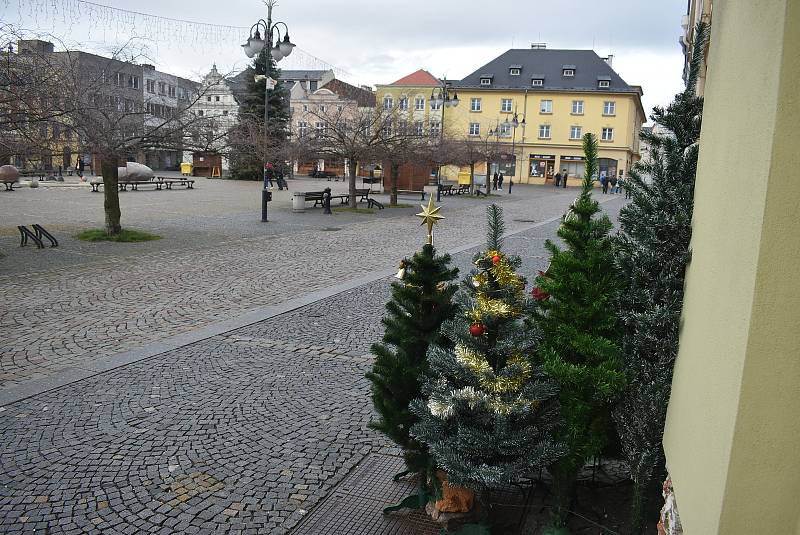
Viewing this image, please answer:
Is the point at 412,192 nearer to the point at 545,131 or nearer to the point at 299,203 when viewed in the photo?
the point at 299,203

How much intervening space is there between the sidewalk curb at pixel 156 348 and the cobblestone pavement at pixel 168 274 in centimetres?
17

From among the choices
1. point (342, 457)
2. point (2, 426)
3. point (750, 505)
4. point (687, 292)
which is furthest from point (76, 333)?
point (750, 505)

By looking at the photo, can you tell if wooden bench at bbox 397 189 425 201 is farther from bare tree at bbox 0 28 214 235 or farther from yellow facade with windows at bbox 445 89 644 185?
yellow facade with windows at bbox 445 89 644 185

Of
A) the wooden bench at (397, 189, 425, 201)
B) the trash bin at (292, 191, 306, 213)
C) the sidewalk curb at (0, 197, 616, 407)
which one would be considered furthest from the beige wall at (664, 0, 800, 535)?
the wooden bench at (397, 189, 425, 201)

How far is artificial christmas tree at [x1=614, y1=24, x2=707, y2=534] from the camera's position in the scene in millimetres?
3324

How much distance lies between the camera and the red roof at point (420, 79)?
70.6m

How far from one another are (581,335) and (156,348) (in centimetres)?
560

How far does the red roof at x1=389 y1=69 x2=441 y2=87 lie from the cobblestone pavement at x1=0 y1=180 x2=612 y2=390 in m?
48.2

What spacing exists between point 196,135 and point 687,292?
1600 cm

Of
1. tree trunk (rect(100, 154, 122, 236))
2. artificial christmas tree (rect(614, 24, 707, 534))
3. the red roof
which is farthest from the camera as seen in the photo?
the red roof

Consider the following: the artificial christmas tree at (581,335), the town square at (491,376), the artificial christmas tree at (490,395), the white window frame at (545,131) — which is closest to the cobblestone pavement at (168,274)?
the town square at (491,376)

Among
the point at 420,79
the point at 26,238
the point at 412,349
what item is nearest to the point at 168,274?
the point at 26,238

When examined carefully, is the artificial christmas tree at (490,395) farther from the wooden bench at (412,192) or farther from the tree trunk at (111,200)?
the wooden bench at (412,192)

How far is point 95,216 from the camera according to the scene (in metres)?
22.6
